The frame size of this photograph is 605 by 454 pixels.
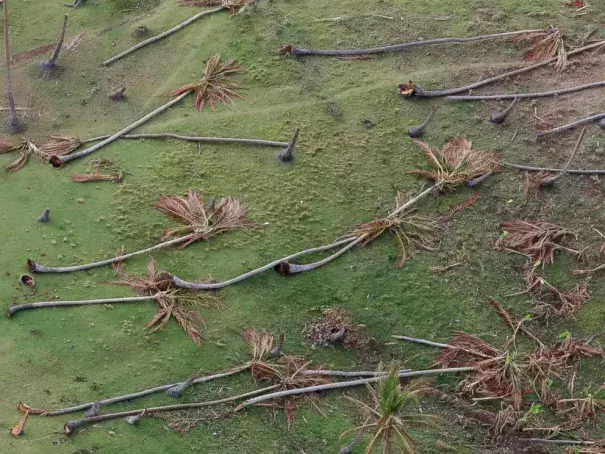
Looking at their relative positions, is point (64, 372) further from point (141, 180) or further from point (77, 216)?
point (141, 180)

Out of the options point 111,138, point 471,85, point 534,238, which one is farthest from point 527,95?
point 111,138

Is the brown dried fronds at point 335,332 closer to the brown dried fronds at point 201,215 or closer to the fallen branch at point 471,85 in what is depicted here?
the brown dried fronds at point 201,215

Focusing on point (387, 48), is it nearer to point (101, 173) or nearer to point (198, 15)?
point (198, 15)

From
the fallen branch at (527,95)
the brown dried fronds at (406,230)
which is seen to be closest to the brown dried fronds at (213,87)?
the brown dried fronds at (406,230)

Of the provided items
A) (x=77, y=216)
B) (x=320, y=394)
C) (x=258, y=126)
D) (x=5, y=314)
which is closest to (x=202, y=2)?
(x=258, y=126)

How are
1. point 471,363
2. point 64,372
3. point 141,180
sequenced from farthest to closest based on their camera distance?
point 141,180, point 471,363, point 64,372

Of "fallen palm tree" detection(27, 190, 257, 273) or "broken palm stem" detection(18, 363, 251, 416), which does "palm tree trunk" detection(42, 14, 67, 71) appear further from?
"broken palm stem" detection(18, 363, 251, 416)

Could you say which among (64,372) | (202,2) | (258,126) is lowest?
(64,372)
